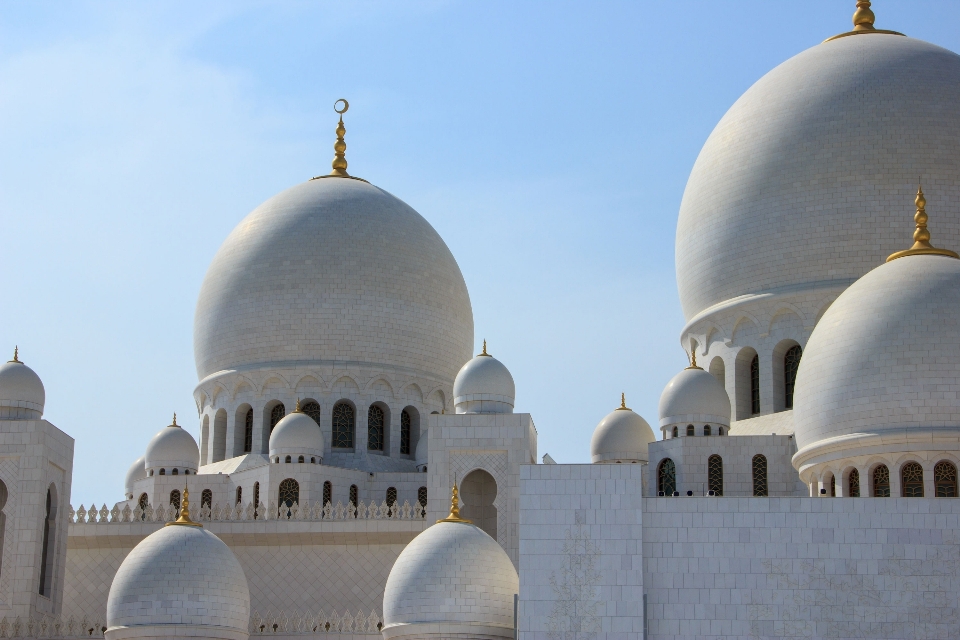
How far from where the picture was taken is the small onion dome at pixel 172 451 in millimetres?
36062

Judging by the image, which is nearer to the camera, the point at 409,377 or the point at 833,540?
the point at 833,540

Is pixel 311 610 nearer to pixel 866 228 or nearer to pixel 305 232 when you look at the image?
pixel 305 232

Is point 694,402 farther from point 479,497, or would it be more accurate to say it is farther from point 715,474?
point 479,497

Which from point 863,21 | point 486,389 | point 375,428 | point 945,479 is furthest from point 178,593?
point 863,21

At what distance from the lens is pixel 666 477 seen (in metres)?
32.0

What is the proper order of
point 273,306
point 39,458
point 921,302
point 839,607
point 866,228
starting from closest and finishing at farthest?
1. point 839,607
2. point 921,302
3. point 39,458
4. point 866,228
5. point 273,306

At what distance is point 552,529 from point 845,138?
12537 millimetres

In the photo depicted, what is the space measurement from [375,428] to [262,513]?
4768mm

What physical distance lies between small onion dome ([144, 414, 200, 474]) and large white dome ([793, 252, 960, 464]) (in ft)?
42.9

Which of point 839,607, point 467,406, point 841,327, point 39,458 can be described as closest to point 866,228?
point 841,327

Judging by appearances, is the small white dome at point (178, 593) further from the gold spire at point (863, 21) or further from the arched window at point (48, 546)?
the gold spire at point (863, 21)

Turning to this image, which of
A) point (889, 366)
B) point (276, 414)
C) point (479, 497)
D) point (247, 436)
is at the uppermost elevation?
point (276, 414)

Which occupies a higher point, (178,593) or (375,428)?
(375,428)

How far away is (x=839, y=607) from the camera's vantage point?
80.1 ft
